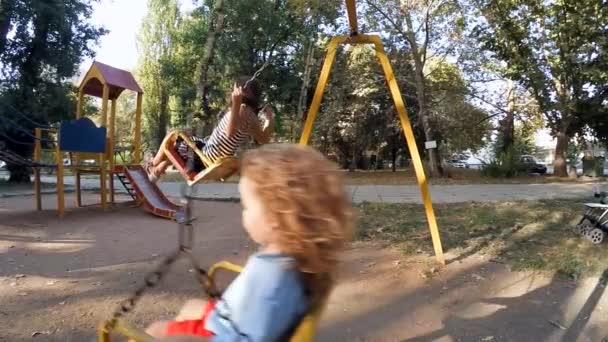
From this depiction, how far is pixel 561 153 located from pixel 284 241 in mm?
18652

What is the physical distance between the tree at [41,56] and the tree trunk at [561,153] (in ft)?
51.5

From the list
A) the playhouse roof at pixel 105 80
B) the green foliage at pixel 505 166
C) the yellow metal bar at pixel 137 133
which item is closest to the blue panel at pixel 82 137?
the yellow metal bar at pixel 137 133

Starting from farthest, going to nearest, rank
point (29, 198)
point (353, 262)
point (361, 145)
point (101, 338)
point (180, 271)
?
point (361, 145) < point (29, 198) < point (353, 262) < point (180, 271) < point (101, 338)

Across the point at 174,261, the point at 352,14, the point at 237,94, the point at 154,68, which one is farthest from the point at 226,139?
the point at 154,68

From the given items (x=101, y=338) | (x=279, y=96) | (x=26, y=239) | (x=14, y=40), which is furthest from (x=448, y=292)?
(x=279, y=96)

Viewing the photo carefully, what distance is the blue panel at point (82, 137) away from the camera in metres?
7.43

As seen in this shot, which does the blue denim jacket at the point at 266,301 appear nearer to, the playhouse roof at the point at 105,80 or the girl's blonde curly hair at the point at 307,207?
the girl's blonde curly hair at the point at 307,207

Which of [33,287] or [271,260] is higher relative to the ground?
[271,260]

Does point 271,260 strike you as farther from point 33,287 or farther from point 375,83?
point 375,83

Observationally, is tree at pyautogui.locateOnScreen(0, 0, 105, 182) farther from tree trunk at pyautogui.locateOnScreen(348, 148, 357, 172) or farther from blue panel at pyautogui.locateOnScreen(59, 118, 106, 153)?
tree trunk at pyautogui.locateOnScreen(348, 148, 357, 172)

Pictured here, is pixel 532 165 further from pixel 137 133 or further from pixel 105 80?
pixel 105 80

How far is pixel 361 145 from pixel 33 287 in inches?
810

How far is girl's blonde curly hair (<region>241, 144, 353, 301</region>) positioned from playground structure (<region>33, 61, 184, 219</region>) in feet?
20.5

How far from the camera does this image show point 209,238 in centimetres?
581
